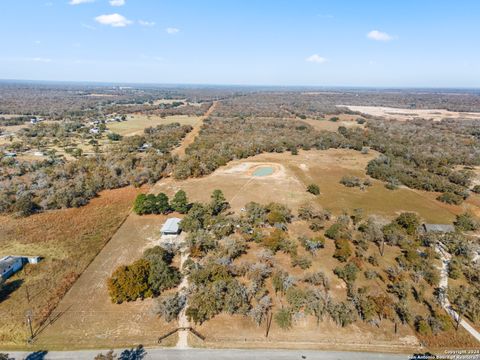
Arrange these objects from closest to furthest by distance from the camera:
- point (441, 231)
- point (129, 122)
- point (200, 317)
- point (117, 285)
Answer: point (200, 317) → point (117, 285) → point (441, 231) → point (129, 122)

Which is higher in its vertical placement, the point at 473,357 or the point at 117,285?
the point at 117,285

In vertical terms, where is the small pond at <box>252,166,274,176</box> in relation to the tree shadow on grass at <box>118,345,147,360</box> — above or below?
above

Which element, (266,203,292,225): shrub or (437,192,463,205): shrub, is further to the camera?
(437,192,463,205): shrub

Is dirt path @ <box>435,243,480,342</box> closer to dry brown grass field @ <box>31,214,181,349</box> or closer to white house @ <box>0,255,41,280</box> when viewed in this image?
dry brown grass field @ <box>31,214,181,349</box>

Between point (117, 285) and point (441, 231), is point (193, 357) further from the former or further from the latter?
point (441, 231)

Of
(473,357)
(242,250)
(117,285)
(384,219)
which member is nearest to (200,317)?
(117,285)

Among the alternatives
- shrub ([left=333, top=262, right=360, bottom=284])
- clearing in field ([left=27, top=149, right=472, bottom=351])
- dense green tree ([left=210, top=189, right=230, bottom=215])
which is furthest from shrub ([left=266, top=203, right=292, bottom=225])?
shrub ([left=333, top=262, right=360, bottom=284])

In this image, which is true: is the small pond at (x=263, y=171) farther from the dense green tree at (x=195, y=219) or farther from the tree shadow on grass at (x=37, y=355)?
the tree shadow on grass at (x=37, y=355)

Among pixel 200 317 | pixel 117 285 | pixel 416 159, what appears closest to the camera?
pixel 200 317
